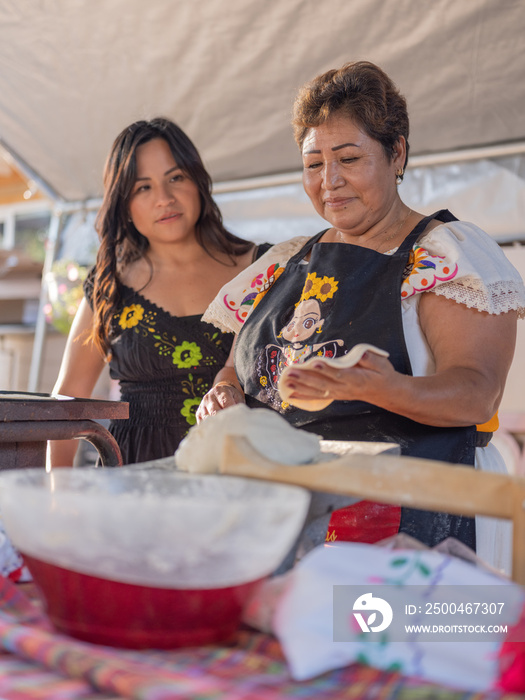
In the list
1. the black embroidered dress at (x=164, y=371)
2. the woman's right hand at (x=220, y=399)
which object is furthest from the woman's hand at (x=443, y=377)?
the black embroidered dress at (x=164, y=371)

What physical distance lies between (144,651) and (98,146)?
2.72m

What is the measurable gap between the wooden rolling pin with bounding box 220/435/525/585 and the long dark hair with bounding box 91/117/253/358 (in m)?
1.57

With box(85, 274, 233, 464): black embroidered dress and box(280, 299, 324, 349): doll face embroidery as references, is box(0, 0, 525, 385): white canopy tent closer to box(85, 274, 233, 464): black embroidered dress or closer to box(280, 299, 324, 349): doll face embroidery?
box(85, 274, 233, 464): black embroidered dress

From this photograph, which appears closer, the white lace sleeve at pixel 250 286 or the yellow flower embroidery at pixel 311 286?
the yellow flower embroidery at pixel 311 286

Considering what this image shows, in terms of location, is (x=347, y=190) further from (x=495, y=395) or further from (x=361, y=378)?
(x=361, y=378)

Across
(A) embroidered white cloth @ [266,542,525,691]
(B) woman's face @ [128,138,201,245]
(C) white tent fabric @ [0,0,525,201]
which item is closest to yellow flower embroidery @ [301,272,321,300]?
(B) woman's face @ [128,138,201,245]

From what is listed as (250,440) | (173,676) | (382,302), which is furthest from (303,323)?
(173,676)

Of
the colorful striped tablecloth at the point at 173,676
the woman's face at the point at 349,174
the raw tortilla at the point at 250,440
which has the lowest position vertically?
the colorful striped tablecloth at the point at 173,676

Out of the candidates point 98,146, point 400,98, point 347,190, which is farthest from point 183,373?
point 98,146

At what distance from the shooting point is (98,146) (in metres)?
3.04

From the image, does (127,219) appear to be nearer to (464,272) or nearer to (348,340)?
(348,340)

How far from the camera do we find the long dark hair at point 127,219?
84.9 inches

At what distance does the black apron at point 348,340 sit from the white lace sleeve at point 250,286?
0.09 meters

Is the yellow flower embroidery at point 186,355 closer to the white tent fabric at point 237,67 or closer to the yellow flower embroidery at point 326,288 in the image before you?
the yellow flower embroidery at point 326,288
